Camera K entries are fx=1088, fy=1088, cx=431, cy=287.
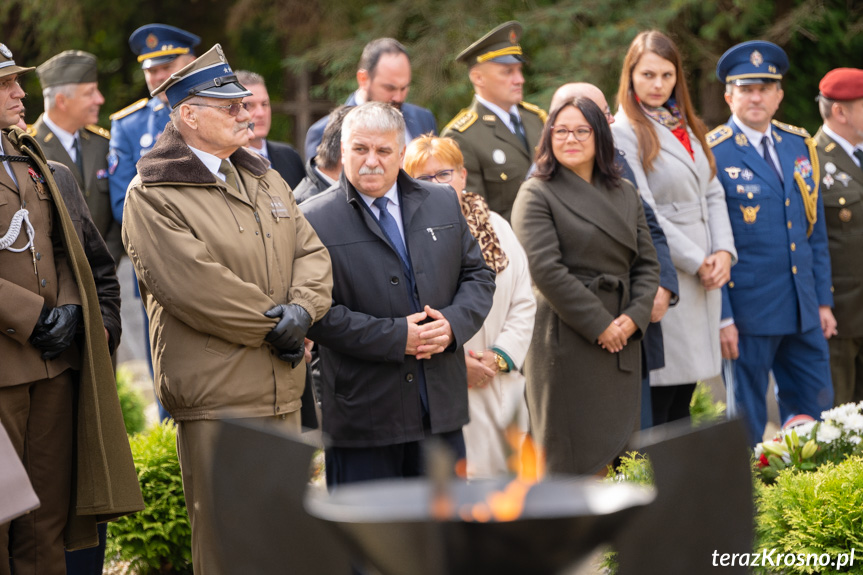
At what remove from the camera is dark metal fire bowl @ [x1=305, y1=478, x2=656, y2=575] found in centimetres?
185

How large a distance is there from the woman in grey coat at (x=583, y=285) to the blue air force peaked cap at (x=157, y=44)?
98.3 inches

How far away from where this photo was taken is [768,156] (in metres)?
6.14

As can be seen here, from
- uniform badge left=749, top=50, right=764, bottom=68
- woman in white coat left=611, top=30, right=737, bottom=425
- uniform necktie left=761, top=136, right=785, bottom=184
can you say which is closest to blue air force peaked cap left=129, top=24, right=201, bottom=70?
woman in white coat left=611, top=30, right=737, bottom=425

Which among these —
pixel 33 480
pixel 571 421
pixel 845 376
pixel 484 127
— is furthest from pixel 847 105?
pixel 33 480

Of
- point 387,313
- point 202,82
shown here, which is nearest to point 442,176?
point 387,313

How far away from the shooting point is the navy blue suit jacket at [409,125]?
5.90m

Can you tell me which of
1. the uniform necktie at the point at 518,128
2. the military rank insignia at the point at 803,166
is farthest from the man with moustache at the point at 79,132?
the military rank insignia at the point at 803,166

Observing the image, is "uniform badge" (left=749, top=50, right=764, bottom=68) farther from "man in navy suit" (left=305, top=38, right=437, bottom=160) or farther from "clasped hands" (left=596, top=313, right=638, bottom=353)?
"clasped hands" (left=596, top=313, right=638, bottom=353)

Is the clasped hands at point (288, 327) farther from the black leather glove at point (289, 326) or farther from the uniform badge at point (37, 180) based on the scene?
the uniform badge at point (37, 180)

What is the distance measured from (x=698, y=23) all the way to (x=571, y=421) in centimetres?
610

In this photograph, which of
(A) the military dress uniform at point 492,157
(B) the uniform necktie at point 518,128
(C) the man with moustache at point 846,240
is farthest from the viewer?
(C) the man with moustache at point 846,240

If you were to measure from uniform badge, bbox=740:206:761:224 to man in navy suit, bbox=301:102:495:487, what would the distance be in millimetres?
2224

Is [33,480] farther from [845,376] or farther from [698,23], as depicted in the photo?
[698,23]

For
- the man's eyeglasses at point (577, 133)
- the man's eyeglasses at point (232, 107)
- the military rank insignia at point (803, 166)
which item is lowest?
the military rank insignia at point (803, 166)
